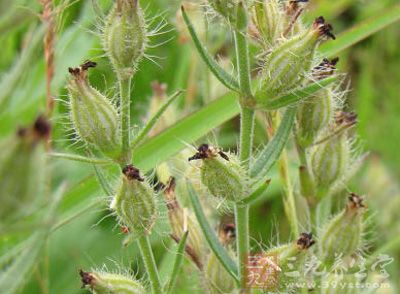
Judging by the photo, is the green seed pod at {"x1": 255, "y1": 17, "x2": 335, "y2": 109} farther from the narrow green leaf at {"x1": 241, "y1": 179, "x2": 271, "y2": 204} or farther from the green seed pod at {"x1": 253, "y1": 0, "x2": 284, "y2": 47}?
the narrow green leaf at {"x1": 241, "y1": 179, "x2": 271, "y2": 204}

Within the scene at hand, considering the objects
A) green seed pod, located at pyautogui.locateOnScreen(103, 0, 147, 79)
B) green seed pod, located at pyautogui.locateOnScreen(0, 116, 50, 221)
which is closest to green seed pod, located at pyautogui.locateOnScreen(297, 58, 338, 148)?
green seed pod, located at pyautogui.locateOnScreen(103, 0, 147, 79)

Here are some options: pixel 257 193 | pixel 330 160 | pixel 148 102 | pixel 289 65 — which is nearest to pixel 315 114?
pixel 330 160

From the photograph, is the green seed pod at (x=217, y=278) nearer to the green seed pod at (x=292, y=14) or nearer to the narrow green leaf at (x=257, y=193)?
the narrow green leaf at (x=257, y=193)

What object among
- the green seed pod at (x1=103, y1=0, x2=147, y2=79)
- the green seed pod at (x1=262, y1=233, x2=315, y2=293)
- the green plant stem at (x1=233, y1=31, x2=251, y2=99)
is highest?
the green seed pod at (x1=103, y1=0, x2=147, y2=79)

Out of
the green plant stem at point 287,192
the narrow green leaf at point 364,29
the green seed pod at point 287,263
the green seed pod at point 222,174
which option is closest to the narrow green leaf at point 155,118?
the green seed pod at point 222,174

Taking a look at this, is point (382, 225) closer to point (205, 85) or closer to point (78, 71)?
point (205, 85)

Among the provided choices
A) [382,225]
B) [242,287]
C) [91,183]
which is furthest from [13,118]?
[382,225]
